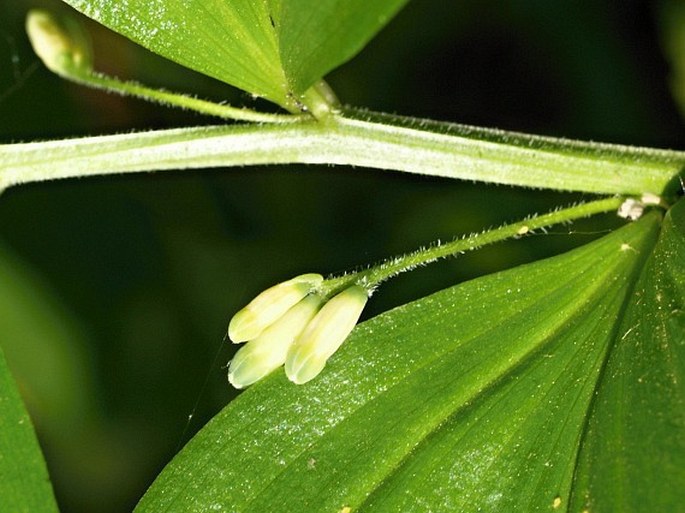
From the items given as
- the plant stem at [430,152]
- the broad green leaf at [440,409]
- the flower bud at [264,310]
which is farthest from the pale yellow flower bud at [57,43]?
the broad green leaf at [440,409]

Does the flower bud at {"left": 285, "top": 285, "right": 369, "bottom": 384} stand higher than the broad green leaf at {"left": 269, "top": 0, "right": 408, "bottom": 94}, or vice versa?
the broad green leaf at {"left": 269, "top": 0, "right": 408, "bottom": 94}

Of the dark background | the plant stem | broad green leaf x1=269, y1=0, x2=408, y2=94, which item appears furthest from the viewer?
the dark background

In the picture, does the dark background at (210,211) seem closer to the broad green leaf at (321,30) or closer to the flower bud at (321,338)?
the flower bud at (321,338)

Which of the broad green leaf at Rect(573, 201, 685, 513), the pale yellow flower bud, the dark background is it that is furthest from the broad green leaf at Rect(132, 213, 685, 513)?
the dark background

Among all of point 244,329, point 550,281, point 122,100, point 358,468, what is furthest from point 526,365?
point 122,100

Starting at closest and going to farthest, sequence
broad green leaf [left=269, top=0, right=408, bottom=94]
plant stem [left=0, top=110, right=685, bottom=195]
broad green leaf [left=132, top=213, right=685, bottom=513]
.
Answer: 1. broad green leaf [left=269, top=0, right=408, bottom=94]
2. broad green leaf [left=132, top=213, right=685, bottom=513]
3. plant stem [left=0, top=110, right=685, bottom=195]

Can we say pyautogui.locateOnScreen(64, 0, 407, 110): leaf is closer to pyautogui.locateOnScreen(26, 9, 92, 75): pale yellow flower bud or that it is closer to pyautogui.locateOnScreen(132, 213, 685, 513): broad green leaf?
pyautogui.locateOnScreen(26, 9, 92, 75): pale yellow flower bud

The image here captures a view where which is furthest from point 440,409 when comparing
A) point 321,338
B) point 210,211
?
point 210,211
